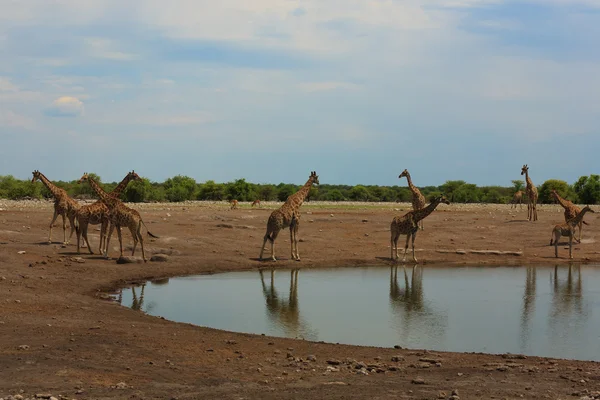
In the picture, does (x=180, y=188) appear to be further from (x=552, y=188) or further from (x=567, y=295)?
(x=567, y=295)

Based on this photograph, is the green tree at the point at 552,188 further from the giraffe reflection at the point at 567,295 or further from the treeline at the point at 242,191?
the giraffe reflection at the point at 567,295

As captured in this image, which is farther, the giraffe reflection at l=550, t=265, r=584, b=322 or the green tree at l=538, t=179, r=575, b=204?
the green tree at l=538, t=179, r=575, b=204

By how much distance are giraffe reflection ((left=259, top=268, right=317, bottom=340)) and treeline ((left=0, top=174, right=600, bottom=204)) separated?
107 feet

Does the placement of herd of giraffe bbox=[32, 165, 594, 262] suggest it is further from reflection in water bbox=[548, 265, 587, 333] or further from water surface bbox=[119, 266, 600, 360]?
reflection in water bbox=[548, 265, 587, 333]

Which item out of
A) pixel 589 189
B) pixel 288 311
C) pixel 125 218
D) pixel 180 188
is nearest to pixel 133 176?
pixel 125 218

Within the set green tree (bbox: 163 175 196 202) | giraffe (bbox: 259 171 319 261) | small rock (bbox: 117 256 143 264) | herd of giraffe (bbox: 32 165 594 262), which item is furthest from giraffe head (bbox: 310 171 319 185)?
green tree (bbox: 163 175 196 202)

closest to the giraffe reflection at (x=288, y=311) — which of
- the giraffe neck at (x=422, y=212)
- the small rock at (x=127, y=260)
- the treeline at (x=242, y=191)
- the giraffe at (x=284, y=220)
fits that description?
the giraffe at (x=284, y=220)

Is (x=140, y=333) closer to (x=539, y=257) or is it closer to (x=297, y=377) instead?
(x=297, y=377)

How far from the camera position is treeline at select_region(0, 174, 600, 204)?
1988 inches

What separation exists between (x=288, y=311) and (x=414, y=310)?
2707 mm

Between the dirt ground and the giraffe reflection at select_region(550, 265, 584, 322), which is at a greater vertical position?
the giraffe reflection at select_region(550, 265, 584, 322)

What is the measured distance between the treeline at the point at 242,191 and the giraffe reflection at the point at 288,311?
32576mm

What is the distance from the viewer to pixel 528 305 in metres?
15.9

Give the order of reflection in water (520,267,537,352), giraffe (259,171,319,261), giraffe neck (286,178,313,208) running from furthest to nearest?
giraffe neck (286,178,313,208) < giraffe (259,171,319,261) < reflection in water (520,267,537,352)
